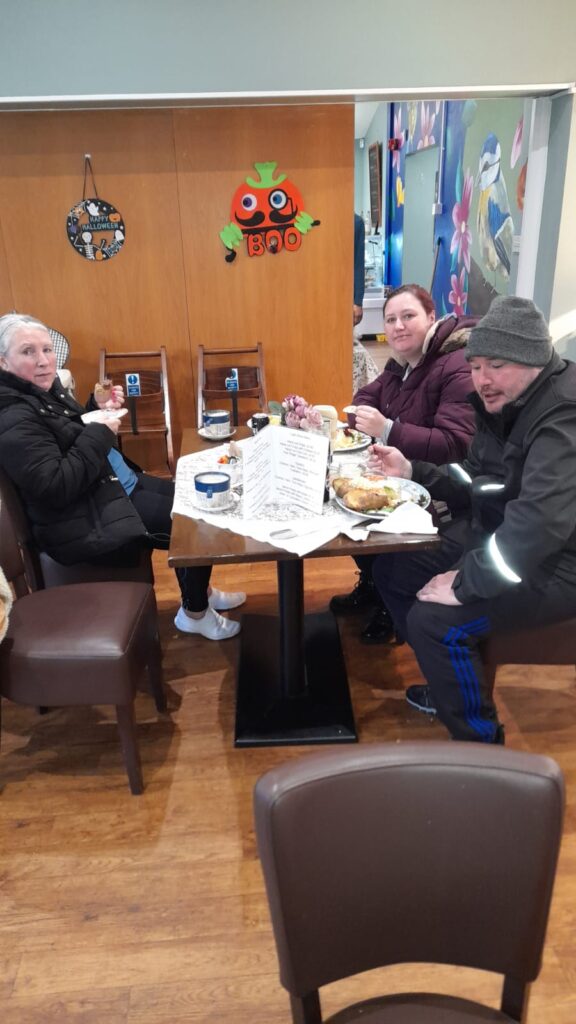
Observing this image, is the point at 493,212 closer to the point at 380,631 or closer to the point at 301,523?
the point at 380,631

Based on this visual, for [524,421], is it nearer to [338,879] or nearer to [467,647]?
[467,647]

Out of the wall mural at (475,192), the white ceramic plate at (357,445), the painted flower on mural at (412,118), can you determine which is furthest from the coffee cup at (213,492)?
the painted flower on mural at (412,118)

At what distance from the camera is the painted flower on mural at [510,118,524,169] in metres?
3.99

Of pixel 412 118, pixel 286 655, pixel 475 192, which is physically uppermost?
pixel 412 118

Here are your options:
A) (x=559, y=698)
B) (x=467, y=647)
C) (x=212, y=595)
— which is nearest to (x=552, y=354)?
(x=467, y=647)

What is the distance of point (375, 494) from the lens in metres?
1.70

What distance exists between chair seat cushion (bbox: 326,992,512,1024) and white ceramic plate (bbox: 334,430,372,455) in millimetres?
1506

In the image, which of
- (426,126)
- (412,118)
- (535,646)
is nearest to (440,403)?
(535,646)

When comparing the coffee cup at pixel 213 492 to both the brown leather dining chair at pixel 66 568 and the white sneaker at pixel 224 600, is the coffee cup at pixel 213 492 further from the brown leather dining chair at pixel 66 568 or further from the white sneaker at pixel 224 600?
the white sneaker at pixel 224 600

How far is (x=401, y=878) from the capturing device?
0.81 m

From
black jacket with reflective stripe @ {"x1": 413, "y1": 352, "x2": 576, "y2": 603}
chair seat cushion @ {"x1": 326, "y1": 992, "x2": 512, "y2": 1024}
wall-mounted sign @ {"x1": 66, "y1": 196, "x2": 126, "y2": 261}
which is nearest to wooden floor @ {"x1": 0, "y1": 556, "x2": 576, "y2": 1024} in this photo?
chair seat cushion @ {"x1": 326, "y1": 992, "x2": 512, "y2": 1024}

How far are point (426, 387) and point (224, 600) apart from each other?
111 cm

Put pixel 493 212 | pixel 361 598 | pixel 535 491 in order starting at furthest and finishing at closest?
pixel 493 212, pixel 361 598, pixel 535 491

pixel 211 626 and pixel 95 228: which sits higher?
pixel 95 228
